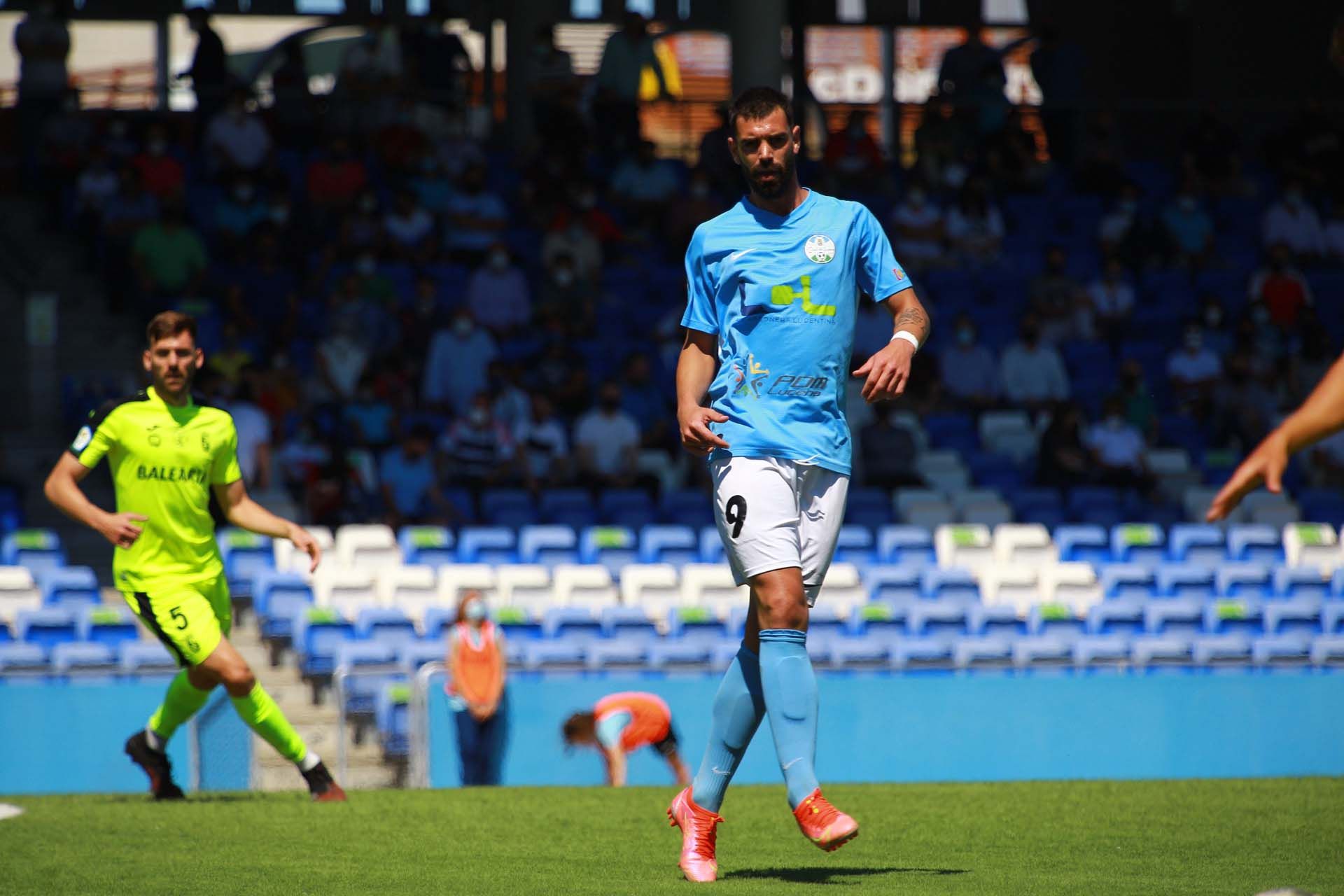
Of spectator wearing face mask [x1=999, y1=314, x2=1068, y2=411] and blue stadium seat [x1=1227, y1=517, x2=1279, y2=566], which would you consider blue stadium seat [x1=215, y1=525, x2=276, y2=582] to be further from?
blue stadium seat [x1=1227, y1=517, x2=1279, y2=566]

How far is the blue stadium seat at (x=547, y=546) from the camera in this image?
12.9 metres

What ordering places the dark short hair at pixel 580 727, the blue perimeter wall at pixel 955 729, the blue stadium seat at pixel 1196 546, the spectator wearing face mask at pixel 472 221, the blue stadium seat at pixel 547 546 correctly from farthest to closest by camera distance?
1. the spectator wearing face mask at pixel 472 221
2. the blue stadium seat at pixel 1196 546
3. the blue stadium seat at pixel 547 546
4. the blue perimeter wall at pixel 955 729
5. the dark short hair at pixel 580 727

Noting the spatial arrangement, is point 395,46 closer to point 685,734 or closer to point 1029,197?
point 1029,197

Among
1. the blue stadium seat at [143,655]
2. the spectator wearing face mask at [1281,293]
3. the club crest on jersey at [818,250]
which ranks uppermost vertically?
the spectator wearing face mask at [1281,293]

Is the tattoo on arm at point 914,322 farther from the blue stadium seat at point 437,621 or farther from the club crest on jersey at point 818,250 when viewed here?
the blue stadium seat at point 437,621

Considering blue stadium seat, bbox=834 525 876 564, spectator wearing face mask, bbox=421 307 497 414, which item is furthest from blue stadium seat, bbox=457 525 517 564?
blue stadium seat, bbox=834 525 876 564

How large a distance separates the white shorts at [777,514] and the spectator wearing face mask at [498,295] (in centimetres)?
1110

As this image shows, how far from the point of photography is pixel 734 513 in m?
4.81

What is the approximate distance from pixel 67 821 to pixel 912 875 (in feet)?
9.80

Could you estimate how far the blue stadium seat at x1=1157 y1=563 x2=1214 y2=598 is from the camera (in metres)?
13.2

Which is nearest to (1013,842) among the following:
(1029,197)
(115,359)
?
(115,359)

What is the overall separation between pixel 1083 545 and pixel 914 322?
933cm

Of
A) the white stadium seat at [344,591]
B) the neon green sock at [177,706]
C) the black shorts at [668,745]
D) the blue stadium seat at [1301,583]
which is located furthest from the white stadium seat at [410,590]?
the blue stadium seat at [1301,583]

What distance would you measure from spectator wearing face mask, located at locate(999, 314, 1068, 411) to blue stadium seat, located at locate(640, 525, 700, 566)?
4.42m
